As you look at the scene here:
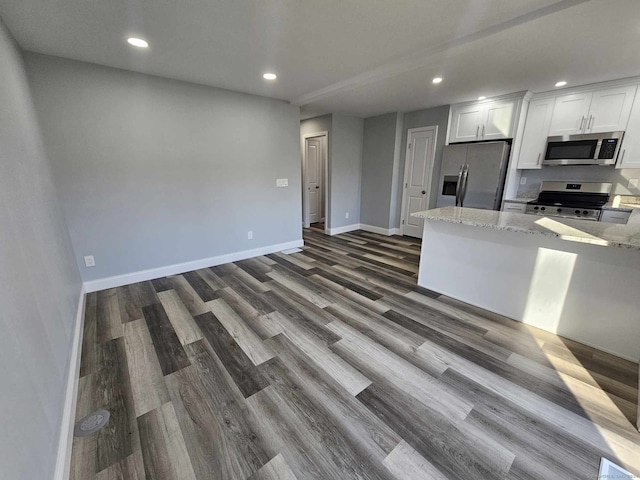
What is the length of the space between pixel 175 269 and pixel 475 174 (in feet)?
15.7

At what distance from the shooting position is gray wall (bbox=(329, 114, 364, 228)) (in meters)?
5.24

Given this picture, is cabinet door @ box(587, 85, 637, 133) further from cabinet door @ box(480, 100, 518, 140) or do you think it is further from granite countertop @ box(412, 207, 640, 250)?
granite countertop @ box(412, 207, 640, 250)

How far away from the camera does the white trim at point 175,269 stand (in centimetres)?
305

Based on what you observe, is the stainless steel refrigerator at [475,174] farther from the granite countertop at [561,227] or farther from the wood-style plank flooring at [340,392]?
the wood-style plank flooring at [340,392]

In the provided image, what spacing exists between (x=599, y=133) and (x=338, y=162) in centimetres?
383

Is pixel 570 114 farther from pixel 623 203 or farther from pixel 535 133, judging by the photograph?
pixel 623 203

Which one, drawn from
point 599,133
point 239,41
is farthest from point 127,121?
point 599,133

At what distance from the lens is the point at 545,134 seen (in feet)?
12.2

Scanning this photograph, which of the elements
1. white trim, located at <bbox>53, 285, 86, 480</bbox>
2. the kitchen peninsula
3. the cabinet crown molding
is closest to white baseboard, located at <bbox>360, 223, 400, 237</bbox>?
the kitchen peninsula

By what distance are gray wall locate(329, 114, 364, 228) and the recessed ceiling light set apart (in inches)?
133

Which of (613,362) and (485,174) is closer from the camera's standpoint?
(613,362)

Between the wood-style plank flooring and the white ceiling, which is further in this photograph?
the white ceiling

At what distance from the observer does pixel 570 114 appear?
3504 millimetres

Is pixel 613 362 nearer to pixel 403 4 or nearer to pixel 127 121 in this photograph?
pixel 403 4
